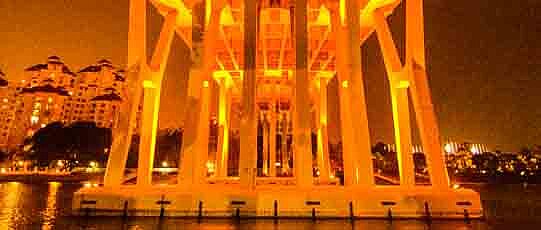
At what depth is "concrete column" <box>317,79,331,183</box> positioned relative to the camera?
31.7m

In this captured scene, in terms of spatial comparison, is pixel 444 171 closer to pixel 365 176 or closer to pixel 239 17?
pixel 365 176

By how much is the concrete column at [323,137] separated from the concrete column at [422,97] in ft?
47.2

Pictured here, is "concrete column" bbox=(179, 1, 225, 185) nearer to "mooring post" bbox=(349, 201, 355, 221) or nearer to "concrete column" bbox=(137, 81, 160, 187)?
"concrete column" bbox=(137, 81, 160, 187)

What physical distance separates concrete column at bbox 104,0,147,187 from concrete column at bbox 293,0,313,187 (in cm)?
730

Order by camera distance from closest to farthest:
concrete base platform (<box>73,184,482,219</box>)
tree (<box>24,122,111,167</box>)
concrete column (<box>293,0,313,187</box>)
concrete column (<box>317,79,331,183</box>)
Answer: concrete base platform (<box>73,184,482,219</box>), concrete column (<box>293,0,313,187</box>), concrete column (<box>317,79,331,183</box>), tree (<box>24,122,111,167</box>)

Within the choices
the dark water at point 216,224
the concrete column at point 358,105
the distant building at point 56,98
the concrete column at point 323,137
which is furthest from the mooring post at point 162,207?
the distant building at point 56,98

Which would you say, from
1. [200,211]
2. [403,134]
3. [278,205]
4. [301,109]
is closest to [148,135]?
[200,211]

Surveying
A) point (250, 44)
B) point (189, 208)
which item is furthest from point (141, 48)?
point (189, 208)

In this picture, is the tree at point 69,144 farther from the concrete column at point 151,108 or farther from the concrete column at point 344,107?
the concrete column at point 344,107

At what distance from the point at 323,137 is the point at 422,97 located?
18064 millimetres

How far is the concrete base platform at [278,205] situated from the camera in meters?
14.0

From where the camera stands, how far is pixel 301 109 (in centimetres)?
1703

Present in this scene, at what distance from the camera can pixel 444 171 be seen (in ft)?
51.1

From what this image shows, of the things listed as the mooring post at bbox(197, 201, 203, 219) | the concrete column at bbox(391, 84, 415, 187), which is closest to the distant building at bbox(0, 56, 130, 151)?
the mooring post at bbox(197, 201, 203, 219)
